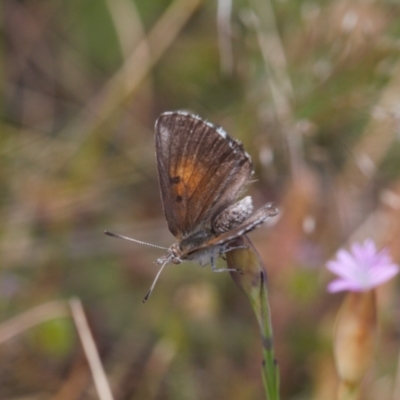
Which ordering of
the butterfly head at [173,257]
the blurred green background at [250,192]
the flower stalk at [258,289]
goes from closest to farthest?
the flower stalk at [258,289] → the butterfly head at [173,257] → the blurred green background at [250,192]

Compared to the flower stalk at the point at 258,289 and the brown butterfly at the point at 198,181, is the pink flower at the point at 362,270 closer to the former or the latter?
the flower stalk at the point at 258,289

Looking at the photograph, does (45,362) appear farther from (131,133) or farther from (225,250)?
(225,250)

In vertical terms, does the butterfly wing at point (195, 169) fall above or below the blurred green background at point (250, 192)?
below

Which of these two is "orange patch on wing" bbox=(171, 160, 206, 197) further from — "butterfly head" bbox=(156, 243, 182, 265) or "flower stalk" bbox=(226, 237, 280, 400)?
"flower stalk" bbox=(226, 237, 280, 400)

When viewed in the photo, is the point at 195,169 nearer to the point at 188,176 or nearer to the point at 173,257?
the point at 188,176

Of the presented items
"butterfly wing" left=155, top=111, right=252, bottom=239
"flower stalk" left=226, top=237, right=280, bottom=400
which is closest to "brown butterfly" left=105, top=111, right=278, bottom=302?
"butterfly wing" left=155, top=111, right=252, bottom=239

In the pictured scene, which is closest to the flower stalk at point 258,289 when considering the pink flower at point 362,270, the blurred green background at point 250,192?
the pink flower at point 362,270

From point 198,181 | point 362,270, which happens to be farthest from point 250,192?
point 362,270
